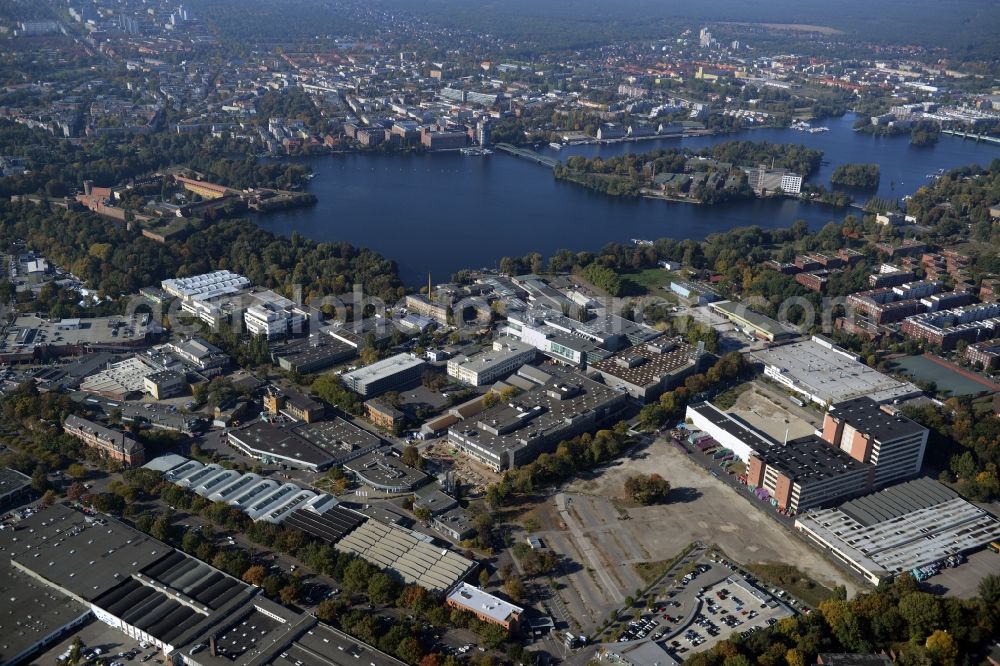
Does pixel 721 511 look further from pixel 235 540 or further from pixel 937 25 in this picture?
pixel 937 25

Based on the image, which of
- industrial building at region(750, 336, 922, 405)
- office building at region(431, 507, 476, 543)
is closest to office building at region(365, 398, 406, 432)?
office building at region(431, 507, 476, 543)

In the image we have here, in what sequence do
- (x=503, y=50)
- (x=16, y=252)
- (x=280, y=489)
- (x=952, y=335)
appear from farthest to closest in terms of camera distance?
1. (x=503, y=50)
2. (x=16, y=252)
3. (x=952, y=335)
4. (x=280, y=489)

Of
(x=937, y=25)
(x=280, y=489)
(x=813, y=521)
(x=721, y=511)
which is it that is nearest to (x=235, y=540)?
(x=280, y=489)

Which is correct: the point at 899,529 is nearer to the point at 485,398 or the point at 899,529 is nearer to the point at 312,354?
the point at 485,398

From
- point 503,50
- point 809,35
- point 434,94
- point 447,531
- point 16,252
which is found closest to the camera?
point 447,531

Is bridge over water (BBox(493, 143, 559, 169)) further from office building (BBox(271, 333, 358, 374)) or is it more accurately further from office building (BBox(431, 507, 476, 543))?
office building (BBox(431, 507, 476, 543))

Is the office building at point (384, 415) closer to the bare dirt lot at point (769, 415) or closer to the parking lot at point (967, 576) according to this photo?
the bare dirt lot at point (769, 415)

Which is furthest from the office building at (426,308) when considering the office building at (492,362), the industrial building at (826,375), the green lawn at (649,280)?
the industrial building at (826,375)
